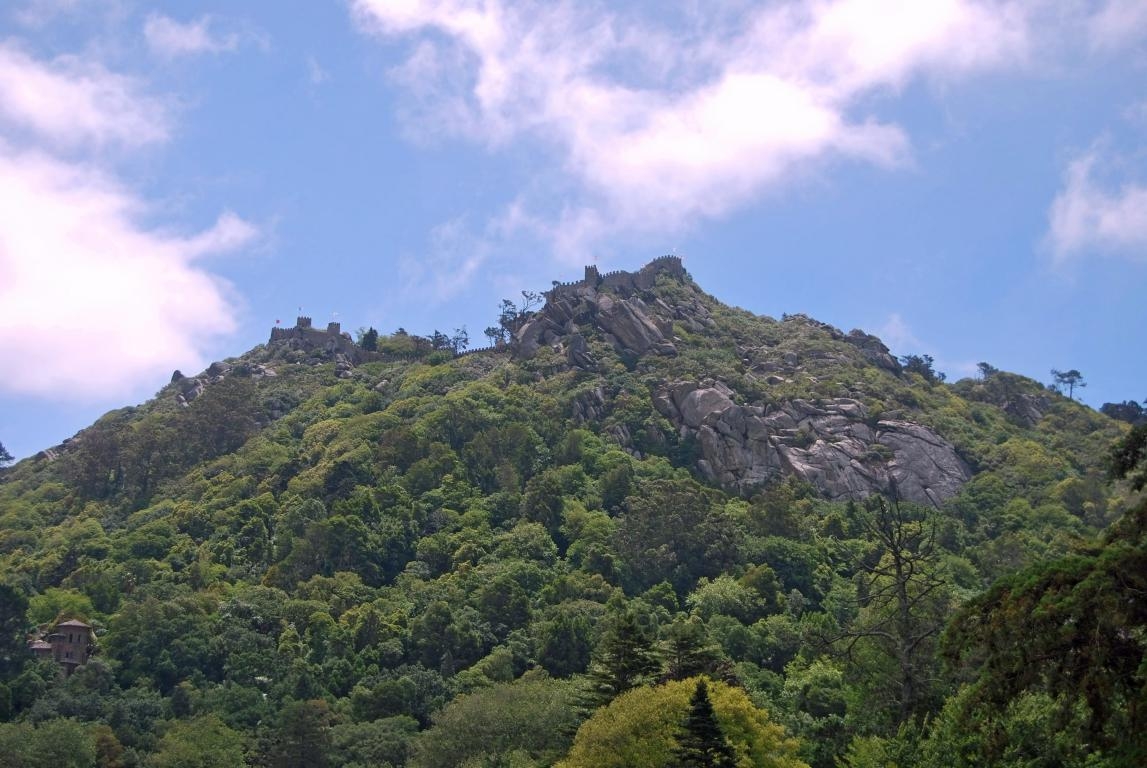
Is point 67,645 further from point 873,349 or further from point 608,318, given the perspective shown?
point 873,349

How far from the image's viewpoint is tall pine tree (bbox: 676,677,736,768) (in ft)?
99.6

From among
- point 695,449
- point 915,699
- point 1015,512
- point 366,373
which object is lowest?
point 915,699

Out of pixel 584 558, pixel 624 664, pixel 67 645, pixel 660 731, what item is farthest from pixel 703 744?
pixel 67 645

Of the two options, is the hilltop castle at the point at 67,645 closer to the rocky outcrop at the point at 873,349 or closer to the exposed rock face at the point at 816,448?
the exposed rock face at the point at 816,448

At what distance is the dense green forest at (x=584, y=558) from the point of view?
99.9 ft

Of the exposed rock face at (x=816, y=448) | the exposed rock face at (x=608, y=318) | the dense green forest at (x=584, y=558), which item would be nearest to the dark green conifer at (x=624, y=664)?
the dense green forest at (x=584, y=558)

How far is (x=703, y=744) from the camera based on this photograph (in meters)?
30.3

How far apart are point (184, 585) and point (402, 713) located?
22.8m

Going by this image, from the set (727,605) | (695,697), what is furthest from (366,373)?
(695,697)

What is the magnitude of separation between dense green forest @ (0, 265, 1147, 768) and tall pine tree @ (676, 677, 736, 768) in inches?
3.1

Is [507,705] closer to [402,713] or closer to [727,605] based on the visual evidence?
[402,713]

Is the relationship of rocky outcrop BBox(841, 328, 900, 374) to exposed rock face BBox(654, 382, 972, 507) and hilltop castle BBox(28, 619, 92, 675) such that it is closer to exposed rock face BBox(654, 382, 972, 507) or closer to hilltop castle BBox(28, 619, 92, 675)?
exposed rock face BBox(654, 382, 972, 507)

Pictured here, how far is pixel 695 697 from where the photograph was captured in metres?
32.5

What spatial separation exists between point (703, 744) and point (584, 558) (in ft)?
159
